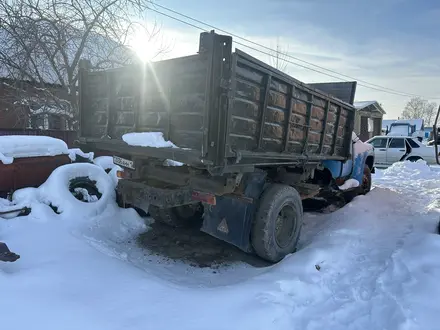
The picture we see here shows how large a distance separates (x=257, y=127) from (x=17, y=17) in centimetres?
934

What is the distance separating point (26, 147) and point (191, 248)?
119 inches

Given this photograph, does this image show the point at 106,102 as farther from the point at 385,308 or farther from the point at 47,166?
the point at 385,308

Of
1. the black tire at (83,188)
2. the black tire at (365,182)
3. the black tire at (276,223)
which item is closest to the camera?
the black tire at (276,223)

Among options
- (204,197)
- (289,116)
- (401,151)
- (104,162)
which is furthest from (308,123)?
(401,151)

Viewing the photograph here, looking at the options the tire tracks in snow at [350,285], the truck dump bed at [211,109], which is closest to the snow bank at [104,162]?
the truck dump bed at [211,109]

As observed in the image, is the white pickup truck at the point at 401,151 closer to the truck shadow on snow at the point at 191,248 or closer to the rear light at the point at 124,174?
the truck shadow on snow at the point at 191,248

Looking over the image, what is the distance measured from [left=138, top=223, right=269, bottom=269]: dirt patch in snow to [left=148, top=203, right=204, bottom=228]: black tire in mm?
135

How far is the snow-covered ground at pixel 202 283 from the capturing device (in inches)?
107

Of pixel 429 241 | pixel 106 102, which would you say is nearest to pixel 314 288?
pixel 429 241

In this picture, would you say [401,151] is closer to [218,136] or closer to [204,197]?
[204,197]

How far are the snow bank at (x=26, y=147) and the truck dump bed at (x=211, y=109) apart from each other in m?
0.80

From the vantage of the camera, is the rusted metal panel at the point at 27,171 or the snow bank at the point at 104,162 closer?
the rusted metal panel at the point at 27,171

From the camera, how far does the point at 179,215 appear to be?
5.75m

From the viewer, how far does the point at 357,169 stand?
25.0 ft
